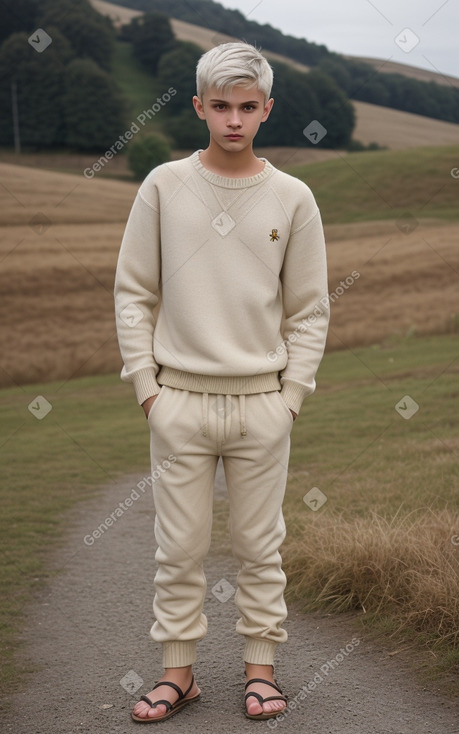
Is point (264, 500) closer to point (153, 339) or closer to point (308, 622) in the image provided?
point (153, 339)

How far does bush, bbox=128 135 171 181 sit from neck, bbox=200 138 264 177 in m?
30.7

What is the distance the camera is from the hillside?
45969 millimetres

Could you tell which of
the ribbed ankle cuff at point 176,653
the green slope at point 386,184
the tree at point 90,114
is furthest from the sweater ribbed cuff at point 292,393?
the tree at point 90,114

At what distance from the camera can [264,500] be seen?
3.45m

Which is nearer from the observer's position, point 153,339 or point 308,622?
point 153,339

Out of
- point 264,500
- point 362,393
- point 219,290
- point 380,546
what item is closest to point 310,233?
point 219,290

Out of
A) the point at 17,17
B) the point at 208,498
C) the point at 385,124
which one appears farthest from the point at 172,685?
the point at 385,124

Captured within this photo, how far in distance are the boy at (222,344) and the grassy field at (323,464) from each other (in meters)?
0.93

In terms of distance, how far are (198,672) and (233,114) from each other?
234cm

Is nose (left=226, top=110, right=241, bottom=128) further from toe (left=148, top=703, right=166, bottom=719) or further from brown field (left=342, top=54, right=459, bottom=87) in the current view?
brown field (left=342, top=54, right=459, bottom=87)

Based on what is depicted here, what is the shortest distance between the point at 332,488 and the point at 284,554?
5.84ft

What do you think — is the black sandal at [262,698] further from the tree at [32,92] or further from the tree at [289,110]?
the tree at [289,110]

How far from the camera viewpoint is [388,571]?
4449 millimetres

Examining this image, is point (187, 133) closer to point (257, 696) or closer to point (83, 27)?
point (83, 27)
